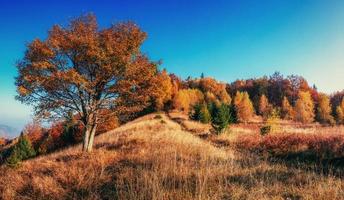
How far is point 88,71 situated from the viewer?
1217cm

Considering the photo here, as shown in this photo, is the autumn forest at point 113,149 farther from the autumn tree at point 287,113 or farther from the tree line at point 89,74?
the autumn tree at point 287,113

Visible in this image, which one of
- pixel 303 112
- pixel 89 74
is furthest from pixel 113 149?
pixel 303 112

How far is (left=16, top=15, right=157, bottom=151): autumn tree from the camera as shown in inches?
428

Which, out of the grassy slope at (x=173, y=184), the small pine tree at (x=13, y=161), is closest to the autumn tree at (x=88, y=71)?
the small pine tree at (x=13, y=161)

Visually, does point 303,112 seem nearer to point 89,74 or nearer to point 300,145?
point 300,145

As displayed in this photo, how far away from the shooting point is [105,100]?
12617mm

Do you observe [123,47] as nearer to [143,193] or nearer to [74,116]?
[74,116]

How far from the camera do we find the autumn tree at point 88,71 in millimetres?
10859

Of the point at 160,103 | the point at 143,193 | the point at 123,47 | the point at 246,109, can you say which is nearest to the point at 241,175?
the point at 143,193

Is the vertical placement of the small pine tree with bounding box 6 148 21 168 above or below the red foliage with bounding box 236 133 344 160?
below

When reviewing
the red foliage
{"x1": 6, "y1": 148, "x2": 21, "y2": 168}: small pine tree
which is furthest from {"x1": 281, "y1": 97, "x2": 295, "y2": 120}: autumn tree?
{"x1": 6, "y1": 148, "x2": 21, "y2": 168}: small pine tree

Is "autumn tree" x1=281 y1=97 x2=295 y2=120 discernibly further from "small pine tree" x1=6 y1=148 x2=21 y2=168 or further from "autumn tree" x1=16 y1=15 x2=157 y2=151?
"small pine tree" x1=6 y1=148 x2=21 y2=168

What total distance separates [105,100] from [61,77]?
8.72ft

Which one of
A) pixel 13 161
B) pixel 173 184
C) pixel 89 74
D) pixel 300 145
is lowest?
pixel 13 161
